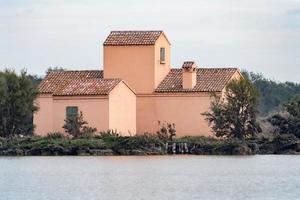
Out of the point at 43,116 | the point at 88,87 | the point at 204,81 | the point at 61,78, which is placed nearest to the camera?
the point at 88,87

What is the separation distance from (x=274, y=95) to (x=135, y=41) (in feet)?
141

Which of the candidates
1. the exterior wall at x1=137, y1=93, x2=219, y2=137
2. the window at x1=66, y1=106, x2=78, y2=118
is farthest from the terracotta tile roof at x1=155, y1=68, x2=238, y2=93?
the window at x1=66, y1=106, x2=78, y2=118

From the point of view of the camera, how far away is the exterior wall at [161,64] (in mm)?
64625

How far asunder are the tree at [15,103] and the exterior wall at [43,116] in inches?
36.1

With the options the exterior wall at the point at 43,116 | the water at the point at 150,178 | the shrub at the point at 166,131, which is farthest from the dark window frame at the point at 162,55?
the water at the point at 150,178

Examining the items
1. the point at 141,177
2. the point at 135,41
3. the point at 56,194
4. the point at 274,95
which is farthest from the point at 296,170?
the point at 274,95

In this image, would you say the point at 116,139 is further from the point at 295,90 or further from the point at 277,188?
the point at 295,90

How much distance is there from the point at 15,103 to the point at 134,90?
21.3 ft

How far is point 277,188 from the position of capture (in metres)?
38.7

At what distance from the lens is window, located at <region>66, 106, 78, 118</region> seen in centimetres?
6112

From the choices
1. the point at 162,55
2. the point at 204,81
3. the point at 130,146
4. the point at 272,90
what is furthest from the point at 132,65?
the point at 272,90

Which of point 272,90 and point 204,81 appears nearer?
point 204,81

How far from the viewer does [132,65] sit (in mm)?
64750

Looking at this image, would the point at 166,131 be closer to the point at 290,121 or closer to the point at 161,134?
the point at 161,134
